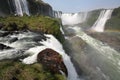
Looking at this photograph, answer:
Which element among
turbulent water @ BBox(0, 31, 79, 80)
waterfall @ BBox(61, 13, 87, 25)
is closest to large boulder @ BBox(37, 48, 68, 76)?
turbulent water @ BBox(0, 31, 79, 80)

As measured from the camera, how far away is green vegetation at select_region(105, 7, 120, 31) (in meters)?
69.2

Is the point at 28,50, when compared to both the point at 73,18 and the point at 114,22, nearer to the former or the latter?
the point at 114,22

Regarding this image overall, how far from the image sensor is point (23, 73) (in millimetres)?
14102

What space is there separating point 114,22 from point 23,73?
60205 mm

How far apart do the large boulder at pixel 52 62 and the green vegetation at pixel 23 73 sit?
2.98ft

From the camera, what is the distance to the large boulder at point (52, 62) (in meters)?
16.1

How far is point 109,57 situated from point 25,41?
551 inches

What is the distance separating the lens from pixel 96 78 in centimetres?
2231

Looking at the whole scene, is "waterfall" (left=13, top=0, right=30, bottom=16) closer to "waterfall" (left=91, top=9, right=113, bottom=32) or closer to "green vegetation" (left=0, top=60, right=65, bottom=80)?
"waterfall" (left=91, top=9, right=113, bottom=32)

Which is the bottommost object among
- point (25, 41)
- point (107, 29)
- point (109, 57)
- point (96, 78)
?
point (107, 29)

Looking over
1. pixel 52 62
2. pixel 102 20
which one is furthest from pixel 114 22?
pixel 52 62

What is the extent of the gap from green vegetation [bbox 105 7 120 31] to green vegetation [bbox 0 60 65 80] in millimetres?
55910

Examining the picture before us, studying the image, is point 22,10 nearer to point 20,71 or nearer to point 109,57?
point 109,57

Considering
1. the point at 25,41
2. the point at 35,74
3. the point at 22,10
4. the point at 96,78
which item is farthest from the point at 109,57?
the point at 22,10
